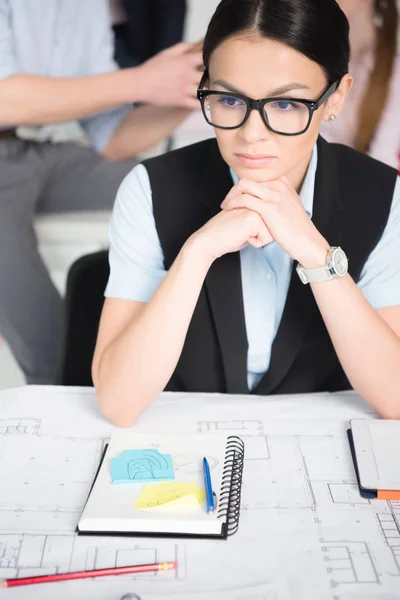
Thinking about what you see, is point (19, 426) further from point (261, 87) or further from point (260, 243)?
point (261, 87)

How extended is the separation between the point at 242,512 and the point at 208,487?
0.05 meters

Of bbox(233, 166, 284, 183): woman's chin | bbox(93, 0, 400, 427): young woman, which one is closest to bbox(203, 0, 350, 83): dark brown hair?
bbox(93, 0, 400, 427): young woman

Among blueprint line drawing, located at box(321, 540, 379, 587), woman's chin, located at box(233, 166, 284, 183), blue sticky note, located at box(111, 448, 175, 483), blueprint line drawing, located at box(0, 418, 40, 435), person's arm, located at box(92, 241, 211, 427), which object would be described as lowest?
blueprint line drawing, located at box(321, 540, 379, 587)

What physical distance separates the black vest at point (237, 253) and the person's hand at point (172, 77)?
1.64 ft

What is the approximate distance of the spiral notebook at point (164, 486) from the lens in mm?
902

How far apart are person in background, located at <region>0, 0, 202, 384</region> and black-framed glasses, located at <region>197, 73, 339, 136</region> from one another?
0.70 m

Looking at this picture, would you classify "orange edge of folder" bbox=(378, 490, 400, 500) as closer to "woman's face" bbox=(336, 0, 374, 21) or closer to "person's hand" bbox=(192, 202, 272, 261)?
"person's hand" bbox=(192, 202, 272, 261)

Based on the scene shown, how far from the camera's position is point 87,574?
0.83 metres

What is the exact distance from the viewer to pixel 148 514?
92cm

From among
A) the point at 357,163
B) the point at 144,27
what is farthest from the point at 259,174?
the point at 144,27

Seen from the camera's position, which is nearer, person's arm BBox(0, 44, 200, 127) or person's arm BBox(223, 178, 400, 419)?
person's arm BBox(223, 178, 400, 419)

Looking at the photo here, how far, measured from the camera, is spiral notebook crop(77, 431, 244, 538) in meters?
0.90

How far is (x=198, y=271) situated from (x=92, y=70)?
3.29 ft

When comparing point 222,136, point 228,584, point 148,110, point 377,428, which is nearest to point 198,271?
point 222,136
